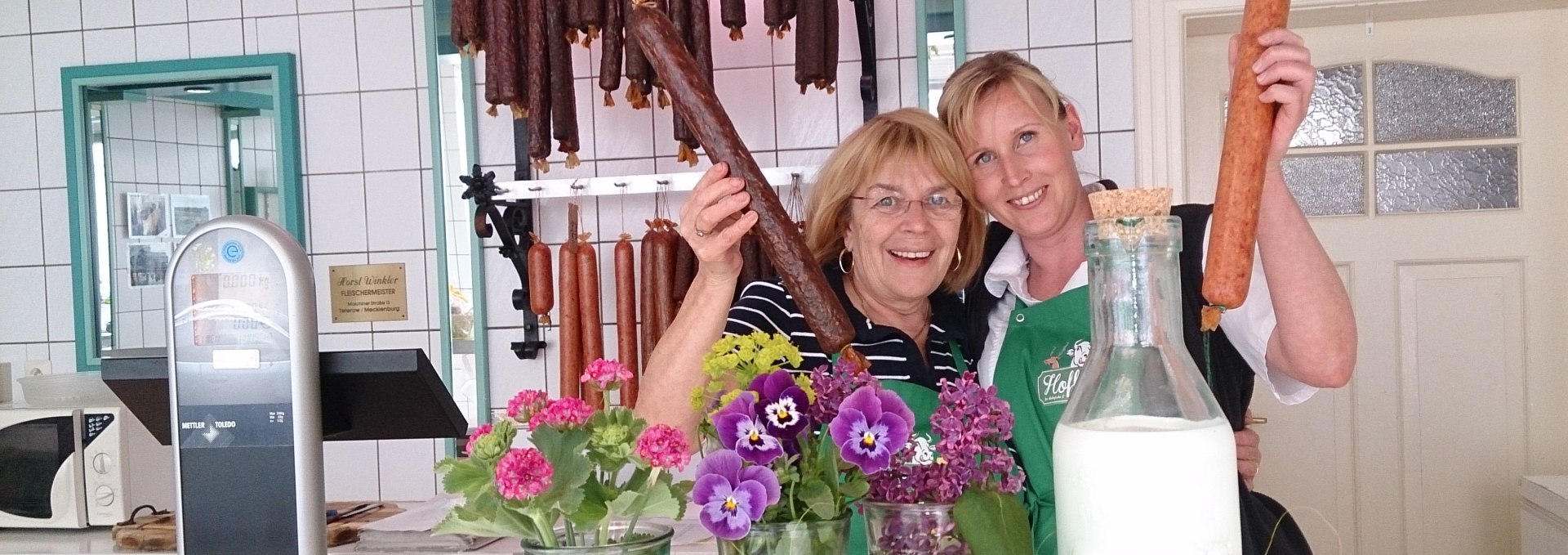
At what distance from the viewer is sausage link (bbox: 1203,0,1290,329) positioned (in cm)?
65

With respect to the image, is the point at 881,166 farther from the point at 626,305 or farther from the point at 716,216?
the point at 626,305

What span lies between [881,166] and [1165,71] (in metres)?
1.35

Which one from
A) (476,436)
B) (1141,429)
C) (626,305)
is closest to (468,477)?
(476,436)

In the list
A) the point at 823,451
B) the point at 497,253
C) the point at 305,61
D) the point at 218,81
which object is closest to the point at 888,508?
the point at 823,451

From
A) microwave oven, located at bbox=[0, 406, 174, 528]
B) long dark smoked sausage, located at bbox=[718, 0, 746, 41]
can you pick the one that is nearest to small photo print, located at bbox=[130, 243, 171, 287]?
microwave oven, located at bbox=[0, 406, 174, 528]

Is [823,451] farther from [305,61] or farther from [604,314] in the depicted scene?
[305,61]

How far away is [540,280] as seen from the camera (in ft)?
8.63

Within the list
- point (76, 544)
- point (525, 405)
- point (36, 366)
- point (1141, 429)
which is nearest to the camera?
point (1141, 429)

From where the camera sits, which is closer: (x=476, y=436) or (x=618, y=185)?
(x=476, y=436)

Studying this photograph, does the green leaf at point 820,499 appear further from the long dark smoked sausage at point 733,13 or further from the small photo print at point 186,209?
the small photo print at point 186,209

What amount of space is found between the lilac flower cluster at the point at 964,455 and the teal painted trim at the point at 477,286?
2375 mm

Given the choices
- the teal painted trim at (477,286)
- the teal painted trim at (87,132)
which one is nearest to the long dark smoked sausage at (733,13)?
the teal painted trim at (477,286)

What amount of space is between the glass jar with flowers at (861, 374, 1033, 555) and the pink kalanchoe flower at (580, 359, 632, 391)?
181mm

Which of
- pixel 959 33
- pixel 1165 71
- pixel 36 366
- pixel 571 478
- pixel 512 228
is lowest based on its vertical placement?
pixel 36 366
